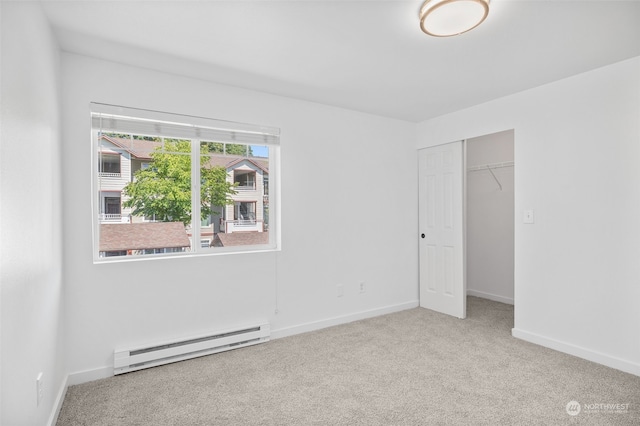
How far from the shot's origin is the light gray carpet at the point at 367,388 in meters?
2.03

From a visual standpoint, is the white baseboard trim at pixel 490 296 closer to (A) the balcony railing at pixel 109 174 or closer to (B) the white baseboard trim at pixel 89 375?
(B) the white baseboard trim at pixel 89 375

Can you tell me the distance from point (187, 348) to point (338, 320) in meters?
1.56

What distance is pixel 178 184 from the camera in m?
2.95

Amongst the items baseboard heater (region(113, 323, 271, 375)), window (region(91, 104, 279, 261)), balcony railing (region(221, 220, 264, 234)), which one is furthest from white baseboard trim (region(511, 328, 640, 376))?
balcony railing (region(221, 220, 264, 234))

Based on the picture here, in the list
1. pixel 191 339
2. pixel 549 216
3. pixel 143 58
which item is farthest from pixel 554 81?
pixel 191 339

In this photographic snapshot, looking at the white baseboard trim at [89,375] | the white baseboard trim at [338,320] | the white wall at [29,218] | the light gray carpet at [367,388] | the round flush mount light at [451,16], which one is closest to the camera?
the white wall at [29,218]

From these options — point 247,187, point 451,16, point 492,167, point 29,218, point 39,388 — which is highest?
point 451,16

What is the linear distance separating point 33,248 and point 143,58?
1.58m

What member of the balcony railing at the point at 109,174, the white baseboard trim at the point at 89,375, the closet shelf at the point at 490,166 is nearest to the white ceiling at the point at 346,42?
the balcony railing at the point at 109,174

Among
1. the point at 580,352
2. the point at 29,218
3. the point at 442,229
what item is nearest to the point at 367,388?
the point at 580,352

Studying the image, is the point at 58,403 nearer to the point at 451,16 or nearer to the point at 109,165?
the point at 109,165

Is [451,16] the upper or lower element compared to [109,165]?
upper

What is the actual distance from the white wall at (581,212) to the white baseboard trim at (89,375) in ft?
11.5

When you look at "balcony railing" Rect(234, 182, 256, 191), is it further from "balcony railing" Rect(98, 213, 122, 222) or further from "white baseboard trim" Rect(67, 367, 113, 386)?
"white baseboard trim" Rect(67, 367, 113, 386)
